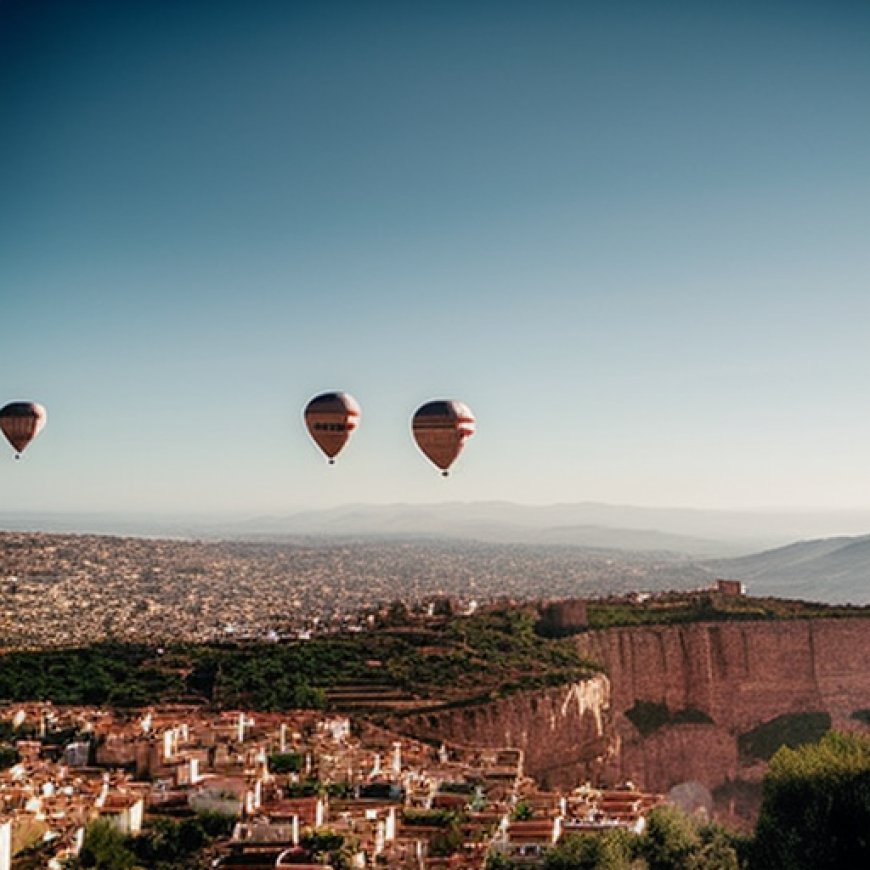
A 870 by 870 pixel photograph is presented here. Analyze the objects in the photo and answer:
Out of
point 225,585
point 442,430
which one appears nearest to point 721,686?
point 442,430

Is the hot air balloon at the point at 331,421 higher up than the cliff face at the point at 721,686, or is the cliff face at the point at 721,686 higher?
the hot air balloon at the point at 331,421

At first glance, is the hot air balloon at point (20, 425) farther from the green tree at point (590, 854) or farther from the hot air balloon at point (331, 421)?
the green tree at point (590, 854)

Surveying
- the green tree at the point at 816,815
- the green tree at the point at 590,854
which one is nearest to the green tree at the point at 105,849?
the green tree at the point at 590,854

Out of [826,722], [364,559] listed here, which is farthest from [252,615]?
[364,559]

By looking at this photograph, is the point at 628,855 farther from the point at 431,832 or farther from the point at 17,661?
the point at 17,661

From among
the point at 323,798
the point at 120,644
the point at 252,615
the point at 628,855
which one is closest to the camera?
the point at 628,855

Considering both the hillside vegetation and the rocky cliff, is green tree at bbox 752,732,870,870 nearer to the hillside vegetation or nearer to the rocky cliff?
the hillside vegetation

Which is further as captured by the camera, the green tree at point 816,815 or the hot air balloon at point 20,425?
the hot air balloon at point 20,425
